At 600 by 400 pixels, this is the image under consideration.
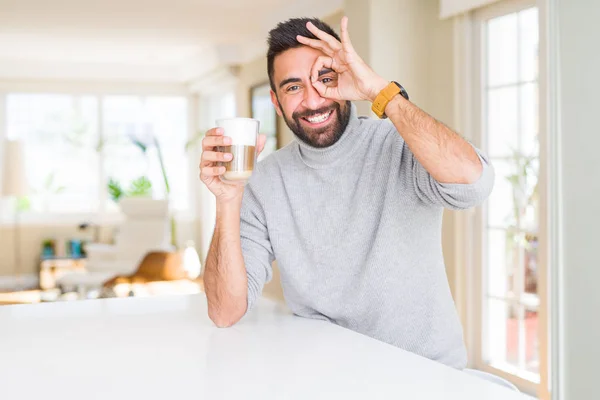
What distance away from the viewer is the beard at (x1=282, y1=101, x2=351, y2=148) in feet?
5.08

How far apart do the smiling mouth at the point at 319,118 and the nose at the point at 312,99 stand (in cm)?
2

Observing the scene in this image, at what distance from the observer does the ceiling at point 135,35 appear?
5492mm

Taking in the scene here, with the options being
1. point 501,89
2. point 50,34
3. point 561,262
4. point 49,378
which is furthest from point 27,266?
point 49,378

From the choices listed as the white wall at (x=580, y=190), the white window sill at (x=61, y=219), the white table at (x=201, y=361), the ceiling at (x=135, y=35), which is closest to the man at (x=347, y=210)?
the white table at (x=201, y=361)

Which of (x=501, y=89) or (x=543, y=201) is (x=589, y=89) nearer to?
(x=543, y=201)

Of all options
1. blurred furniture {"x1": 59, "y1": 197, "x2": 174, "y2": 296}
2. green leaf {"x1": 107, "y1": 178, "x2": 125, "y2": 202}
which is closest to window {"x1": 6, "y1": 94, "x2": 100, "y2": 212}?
green leaf {"x1": 107, "y1": 178, "x2": 125, "y2": 202}

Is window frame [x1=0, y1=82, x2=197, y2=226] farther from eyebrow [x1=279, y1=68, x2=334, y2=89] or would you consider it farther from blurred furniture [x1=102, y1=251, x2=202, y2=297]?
eyebrow [x1=279, y1=68, x2=334, y2=89]

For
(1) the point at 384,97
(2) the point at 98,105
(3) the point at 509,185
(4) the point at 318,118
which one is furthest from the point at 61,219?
(1) the point at 384,97

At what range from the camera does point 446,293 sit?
1.52 metres

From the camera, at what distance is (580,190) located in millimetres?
2359

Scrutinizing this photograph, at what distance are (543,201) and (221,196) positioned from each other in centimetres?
215

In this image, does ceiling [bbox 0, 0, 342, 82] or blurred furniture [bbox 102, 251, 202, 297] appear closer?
ceiling [bbox 0, 0, 342, 82]

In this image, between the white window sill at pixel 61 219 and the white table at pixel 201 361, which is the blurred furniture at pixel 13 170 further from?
the white table at pixel 201 361

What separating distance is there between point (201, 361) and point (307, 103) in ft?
2.25
